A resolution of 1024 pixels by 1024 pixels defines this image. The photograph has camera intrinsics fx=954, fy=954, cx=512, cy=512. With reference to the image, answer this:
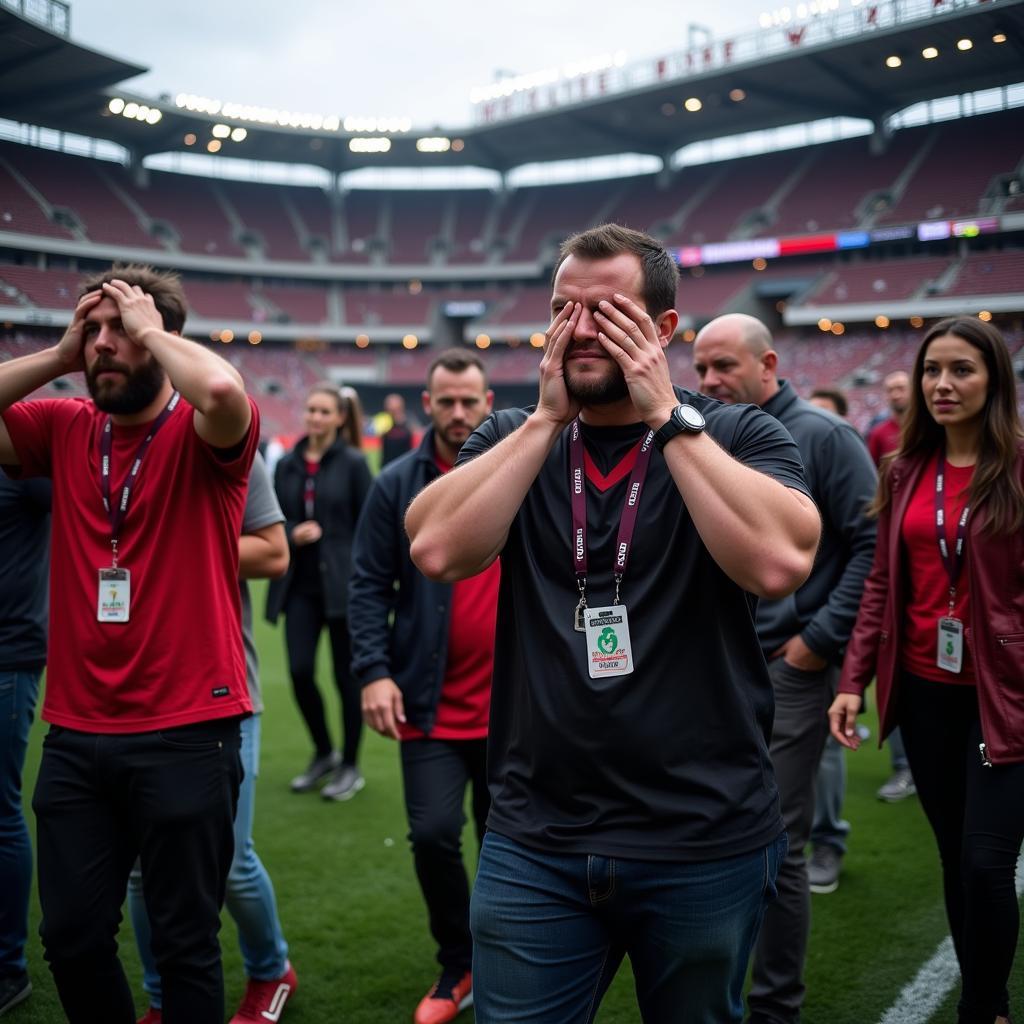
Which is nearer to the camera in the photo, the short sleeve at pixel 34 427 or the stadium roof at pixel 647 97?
the short sleeve at pixel 34 427

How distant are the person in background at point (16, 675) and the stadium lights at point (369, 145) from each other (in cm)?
4369

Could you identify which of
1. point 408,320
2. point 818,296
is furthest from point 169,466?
point 408,320

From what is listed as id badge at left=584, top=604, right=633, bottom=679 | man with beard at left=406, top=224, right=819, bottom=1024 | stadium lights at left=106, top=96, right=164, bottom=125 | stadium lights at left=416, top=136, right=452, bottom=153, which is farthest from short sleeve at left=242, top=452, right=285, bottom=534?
stadium lights at left=416, top=136, right=452, bottom=153

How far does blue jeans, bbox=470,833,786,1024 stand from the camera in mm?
1744

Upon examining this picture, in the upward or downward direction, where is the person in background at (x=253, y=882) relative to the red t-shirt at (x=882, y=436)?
downward

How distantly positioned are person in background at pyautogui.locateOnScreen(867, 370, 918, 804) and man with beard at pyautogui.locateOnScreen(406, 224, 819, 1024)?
2.95m

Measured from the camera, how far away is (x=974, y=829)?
2.68 meters

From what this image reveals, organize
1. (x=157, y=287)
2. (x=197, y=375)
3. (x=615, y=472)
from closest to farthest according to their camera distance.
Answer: (x=615, y=472) < (x=197, y=375) < (x=157, y=287)

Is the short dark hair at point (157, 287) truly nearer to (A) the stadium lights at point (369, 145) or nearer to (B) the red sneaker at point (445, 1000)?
(B) the red sneaker at point (445, 1000)

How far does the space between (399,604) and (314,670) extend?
2.36 meters

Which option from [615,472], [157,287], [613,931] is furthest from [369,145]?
[613,931]

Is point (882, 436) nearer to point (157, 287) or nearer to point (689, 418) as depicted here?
point (157, 287)

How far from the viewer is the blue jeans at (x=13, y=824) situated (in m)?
3.37

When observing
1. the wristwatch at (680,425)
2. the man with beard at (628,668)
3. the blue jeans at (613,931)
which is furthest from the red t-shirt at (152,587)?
the wristwatch at (680,425)
